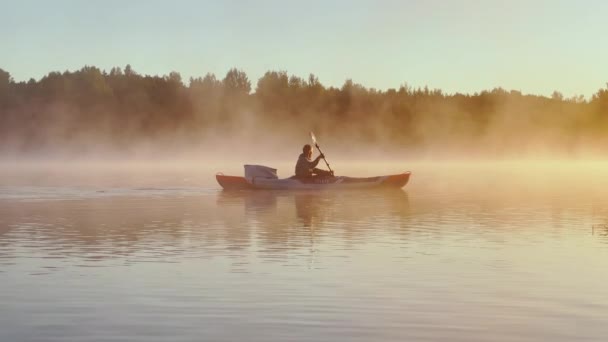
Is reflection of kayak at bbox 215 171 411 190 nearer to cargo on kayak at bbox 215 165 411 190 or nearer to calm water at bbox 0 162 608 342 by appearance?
cargo on kayak at bbox 215 165 411 190

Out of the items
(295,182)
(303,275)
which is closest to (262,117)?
(295,182)

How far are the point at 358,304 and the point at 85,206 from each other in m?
18.1

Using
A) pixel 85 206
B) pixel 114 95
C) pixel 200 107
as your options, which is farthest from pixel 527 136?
pixel 85 206

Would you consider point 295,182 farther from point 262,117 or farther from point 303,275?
point 262,117

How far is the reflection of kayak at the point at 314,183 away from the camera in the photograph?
1401 inches

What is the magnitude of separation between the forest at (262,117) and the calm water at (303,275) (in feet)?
334

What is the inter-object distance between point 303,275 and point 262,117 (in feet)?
394

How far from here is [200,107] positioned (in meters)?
131

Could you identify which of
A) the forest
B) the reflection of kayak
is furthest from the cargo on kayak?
the forest

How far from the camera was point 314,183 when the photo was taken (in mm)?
35562

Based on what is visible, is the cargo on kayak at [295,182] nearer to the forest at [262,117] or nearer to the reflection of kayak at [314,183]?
the reflection of kayak at [314,183]

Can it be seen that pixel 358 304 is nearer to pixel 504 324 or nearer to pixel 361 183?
pixel 504 324

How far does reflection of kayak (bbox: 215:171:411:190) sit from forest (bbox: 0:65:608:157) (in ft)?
292

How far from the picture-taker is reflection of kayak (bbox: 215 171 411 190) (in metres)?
35.6
